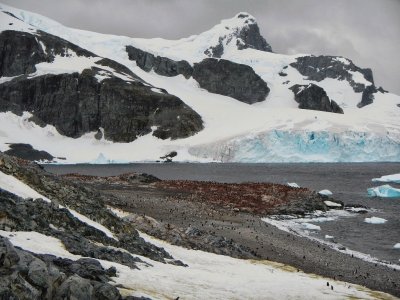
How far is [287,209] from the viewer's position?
5538 centimetres

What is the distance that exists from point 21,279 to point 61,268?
2.48 metres

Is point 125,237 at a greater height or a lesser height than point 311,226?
greater

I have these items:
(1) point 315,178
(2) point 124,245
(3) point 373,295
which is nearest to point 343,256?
(3) point 373,295

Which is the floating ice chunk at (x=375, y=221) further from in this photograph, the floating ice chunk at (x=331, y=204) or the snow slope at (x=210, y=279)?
the snow slope at (x=210, y=279)

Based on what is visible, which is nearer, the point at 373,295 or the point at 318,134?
the point at 373,295

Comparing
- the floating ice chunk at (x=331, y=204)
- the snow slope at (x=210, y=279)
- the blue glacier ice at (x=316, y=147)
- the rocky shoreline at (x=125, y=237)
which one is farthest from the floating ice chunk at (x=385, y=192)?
the blue glacier ice at (x=316, y=147)

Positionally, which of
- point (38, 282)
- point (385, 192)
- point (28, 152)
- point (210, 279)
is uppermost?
point (38, 282)

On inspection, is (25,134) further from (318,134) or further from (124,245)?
(124,245)

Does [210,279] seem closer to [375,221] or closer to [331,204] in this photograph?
[375,221]

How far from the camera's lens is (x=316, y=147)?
15525cm

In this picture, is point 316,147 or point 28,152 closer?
point 316,147

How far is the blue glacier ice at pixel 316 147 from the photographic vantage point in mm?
153500

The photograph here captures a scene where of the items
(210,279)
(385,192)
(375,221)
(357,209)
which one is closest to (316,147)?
(385,192)

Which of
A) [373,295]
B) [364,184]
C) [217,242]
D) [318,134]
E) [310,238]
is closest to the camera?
[373,295]
